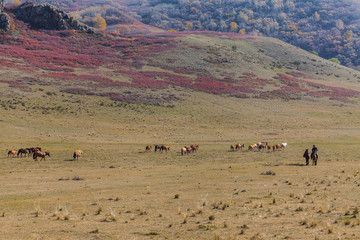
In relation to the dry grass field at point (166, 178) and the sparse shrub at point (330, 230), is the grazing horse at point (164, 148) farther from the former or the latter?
the sparse shrub at point (330, 230)

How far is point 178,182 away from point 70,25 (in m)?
126

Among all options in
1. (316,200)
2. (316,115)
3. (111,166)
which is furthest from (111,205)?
(316,115)

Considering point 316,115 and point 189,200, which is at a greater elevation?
point 316,115

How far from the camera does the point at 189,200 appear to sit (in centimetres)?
1916

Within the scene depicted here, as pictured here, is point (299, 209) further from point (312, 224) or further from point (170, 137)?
point (170, 137)

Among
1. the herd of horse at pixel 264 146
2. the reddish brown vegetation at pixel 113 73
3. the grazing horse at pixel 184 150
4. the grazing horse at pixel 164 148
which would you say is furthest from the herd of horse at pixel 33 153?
the reddish brown vegetation at pixel 113 73

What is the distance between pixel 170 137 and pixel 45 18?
339ft

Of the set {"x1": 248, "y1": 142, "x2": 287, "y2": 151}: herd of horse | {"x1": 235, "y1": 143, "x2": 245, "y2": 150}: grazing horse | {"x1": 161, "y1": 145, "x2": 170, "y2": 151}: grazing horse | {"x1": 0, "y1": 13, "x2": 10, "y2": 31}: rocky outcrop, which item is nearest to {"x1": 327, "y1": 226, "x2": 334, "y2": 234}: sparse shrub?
{"x1": 161, "y1": 145, "x2": 170, "y2": 151}: grazing horse

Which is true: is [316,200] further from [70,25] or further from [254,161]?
[70,25]

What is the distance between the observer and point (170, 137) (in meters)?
52.9

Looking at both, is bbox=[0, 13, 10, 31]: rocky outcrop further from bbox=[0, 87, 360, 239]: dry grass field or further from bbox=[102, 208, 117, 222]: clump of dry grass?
bbox=[102, 208, 117, 222]: clump of dry grass

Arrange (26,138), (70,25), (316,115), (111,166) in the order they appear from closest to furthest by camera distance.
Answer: (111,166) < (26,138) < (316,115) < (70,25)

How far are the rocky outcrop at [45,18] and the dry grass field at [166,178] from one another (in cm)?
7393

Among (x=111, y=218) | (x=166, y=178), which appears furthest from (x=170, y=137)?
(x=111, y=218)
